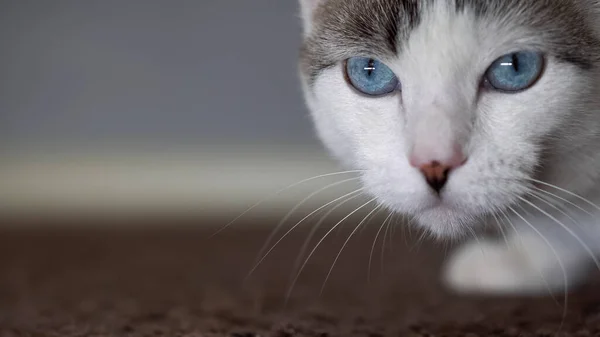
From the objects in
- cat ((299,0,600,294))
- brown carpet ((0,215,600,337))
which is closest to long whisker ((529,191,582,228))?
cat ((299,0,600,294))

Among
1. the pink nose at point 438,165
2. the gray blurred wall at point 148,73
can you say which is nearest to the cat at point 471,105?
the pink nose at point 438,165

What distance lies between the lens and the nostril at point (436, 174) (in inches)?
34.7

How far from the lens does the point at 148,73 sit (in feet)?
7.79

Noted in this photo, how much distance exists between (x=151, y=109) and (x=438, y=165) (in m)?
1.71

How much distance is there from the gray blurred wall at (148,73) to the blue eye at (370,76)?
46.9 inches

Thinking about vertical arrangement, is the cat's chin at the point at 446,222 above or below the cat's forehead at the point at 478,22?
below

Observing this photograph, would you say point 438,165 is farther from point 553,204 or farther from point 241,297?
point 241,297

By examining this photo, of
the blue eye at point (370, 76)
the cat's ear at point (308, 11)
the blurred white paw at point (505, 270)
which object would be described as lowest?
the blurred white paw at point (505, 270)

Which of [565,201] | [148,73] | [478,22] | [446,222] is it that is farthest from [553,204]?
[148,73]

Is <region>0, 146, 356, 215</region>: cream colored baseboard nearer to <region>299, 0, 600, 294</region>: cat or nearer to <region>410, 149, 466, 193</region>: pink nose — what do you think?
<region>299, 0, 600, 294</region>: cat

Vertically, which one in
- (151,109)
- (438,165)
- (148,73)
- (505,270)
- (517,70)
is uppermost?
(148,73)

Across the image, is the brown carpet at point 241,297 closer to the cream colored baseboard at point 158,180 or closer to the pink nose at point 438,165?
the pink nose at point 438,165

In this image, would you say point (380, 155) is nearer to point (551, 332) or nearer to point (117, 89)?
point (551, 332)

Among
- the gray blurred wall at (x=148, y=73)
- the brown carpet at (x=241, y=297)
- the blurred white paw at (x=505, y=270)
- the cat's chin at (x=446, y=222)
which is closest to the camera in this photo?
the brown carpet at (x=241, y=297)
